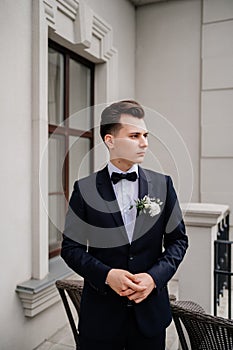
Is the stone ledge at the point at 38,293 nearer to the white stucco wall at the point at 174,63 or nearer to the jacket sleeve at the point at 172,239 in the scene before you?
the jacket sleeve at the point at 172,239

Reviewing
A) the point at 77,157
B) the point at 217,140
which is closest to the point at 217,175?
the point at 217,140

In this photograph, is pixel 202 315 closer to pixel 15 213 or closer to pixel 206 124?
pixel 15 213

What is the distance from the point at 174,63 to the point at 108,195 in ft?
10.5

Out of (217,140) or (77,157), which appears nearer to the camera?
(77,157)

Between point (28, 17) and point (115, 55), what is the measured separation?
1383 mm

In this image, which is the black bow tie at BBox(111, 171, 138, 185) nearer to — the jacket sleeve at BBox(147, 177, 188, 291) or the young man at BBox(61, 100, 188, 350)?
the young man at BBox(61, 100, 188, 350)

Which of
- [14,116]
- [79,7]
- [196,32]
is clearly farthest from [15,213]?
[196,32]

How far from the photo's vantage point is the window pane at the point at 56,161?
3066 mm

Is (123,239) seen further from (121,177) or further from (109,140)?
(109,140)

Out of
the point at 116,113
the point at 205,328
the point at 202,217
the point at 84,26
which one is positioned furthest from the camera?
the point at 84,26

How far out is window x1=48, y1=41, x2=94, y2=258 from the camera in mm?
3096

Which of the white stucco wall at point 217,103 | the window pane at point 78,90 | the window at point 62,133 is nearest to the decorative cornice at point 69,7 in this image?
the window at point 62,133

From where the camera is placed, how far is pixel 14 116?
238 centimetres

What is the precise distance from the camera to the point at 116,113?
4.20ft
